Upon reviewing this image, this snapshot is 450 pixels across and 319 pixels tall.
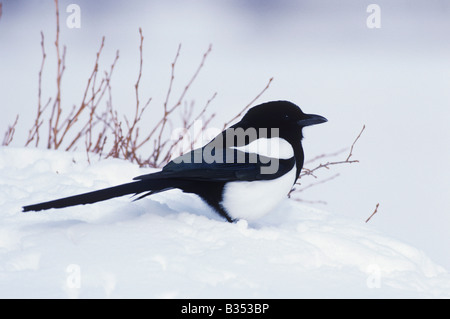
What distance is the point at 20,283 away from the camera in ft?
6.50

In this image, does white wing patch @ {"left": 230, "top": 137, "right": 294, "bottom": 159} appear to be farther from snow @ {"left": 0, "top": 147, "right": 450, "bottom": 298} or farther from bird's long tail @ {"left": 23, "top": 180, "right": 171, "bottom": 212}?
bird's long tail @ {"left": 23, "top": 180, "right": 171, "bottom": 212}

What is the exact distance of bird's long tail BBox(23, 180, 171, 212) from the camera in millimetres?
2336

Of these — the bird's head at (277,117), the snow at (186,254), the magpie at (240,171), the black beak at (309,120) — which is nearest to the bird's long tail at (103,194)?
the magpie at (240,171)

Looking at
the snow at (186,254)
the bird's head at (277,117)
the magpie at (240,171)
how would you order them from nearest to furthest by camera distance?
the snow at (186,254) → the magpie at (240,171) → the bird's head at (277,117)

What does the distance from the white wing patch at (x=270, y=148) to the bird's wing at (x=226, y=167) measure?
1.2 inches

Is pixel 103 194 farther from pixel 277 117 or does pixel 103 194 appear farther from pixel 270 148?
pixel 277 117

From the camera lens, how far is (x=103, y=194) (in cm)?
240

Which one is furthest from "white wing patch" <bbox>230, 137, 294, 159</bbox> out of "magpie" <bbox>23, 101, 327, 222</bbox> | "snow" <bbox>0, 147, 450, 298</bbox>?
"snow" <bbox>0, 147, 450, 298</bbox>

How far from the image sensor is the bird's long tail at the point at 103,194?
2.34 m

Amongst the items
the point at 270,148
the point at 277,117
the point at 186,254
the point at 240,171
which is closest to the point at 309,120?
the point at 277,117

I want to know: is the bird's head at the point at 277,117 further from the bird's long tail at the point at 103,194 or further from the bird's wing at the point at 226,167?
the bird's long tail at the point at 103,194
